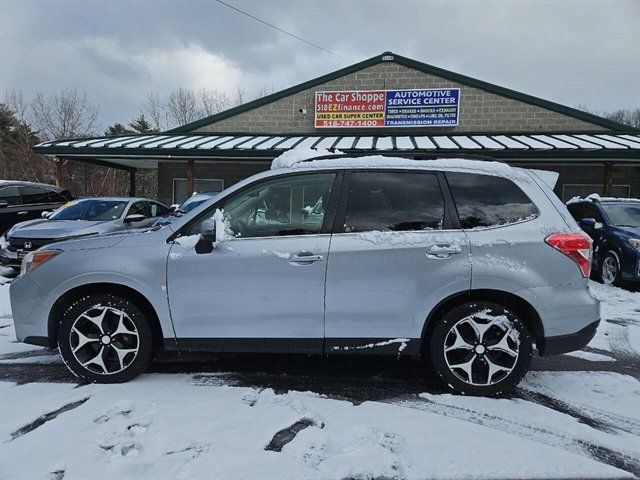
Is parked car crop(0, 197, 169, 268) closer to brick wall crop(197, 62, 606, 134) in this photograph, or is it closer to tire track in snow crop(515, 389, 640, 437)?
tire track in snow crop(515, 389, 640, 437)

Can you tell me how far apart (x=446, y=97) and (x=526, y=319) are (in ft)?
42.6

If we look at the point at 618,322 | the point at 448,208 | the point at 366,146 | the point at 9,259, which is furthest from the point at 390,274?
the point at 366,146

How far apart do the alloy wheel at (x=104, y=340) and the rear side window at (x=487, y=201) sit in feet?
9.09

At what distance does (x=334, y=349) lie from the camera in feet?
10.8

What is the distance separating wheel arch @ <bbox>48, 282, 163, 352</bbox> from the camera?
11.3ft

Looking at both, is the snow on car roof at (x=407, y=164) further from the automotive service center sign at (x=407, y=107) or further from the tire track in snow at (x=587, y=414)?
the automotive service center sign at (x=407, y=107)

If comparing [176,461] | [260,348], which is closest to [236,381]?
[260,348]

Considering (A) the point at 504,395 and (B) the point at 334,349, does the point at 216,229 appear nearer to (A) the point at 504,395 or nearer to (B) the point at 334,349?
(B) the point at 334,349

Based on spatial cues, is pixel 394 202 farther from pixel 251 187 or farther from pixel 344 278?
pixel 251 187

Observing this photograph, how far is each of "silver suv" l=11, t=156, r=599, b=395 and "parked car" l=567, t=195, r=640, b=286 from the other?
525 cm

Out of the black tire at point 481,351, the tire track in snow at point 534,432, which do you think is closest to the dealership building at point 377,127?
the black tire at point 481,351

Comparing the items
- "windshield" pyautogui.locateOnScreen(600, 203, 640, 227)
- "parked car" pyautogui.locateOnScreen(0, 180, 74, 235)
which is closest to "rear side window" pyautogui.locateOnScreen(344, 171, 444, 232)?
"windshield" pyautogui.locateOnScreen(600, 203, 640, 227)

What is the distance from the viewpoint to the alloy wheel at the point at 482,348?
10.6ft

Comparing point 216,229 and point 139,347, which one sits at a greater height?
point 216,229
